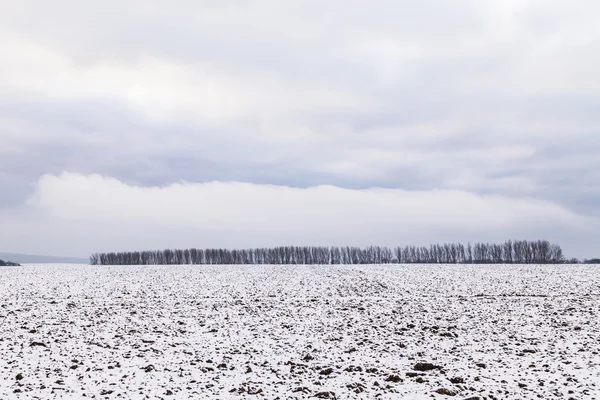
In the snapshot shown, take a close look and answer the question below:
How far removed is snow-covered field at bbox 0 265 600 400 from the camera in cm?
1241

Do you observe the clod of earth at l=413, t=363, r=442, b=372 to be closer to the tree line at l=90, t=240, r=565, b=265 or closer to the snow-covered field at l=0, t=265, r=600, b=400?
the snow-covered field at l=0, t=265, r=600, b=400

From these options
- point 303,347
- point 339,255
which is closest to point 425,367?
point 303,347

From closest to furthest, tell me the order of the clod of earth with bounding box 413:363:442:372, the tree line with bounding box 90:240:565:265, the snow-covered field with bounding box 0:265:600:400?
the snow-covered field with bounding box 0:265:600:400
the clod of earth with bounding box 413:363:442:372
the tree line with bounding box 90:240:565:265

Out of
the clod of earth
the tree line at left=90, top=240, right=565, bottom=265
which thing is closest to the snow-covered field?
the clod of earth

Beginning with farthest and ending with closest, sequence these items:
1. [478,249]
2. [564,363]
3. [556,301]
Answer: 1. [478,249]
2. [556,301]
3. [564,363]

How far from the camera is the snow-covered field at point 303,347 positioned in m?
12.4

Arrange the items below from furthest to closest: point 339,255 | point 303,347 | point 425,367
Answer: point 339,255
point 303,347
point 425,367

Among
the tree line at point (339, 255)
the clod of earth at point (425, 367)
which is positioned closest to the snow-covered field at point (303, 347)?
the clod of earth at point (425, 367)

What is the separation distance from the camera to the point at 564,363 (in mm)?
14359

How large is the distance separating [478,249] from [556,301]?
165 metres

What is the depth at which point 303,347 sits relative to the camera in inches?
666

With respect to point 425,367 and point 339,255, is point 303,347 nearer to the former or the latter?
point 425,367

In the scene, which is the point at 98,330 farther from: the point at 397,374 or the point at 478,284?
the point at 478,284

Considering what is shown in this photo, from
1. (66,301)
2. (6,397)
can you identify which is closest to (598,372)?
(6,397)
